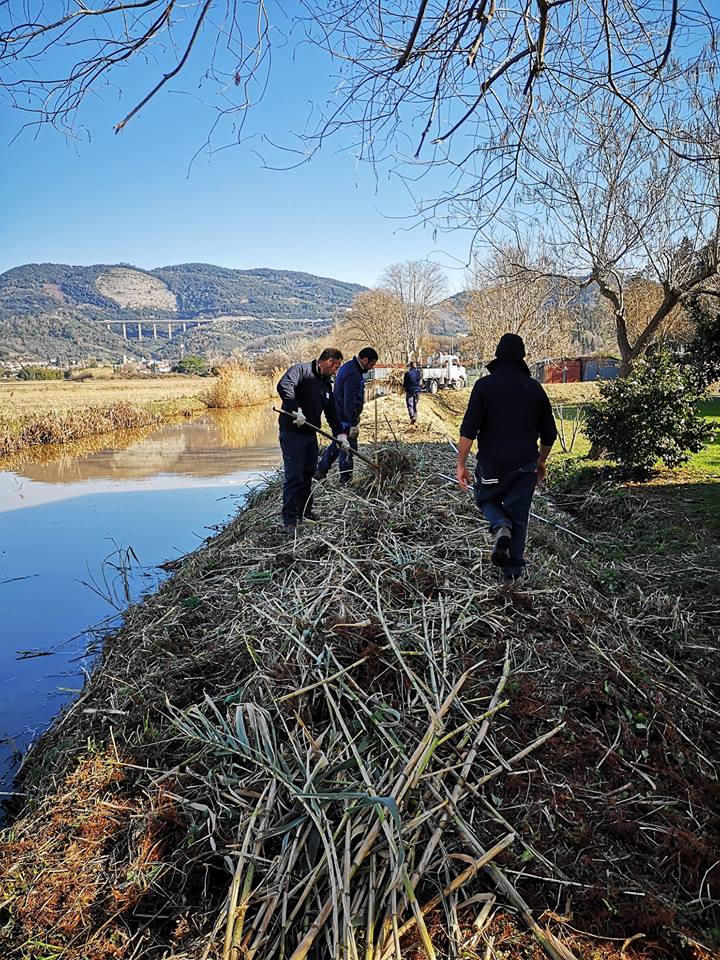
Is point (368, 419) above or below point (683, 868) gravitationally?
above

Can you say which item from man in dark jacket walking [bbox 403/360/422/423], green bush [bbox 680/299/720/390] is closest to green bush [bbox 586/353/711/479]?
green bush [bbox 680/299/720/390]

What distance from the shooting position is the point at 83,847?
9.16ft

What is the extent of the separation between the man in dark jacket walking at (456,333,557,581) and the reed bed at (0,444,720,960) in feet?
1.27

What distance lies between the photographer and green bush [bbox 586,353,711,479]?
9133 mm

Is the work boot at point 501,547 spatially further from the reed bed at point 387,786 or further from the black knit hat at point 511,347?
the black knit hat at point 511,347

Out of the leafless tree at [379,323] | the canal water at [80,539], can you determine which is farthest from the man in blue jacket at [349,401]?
the leafless tree at [379,323]

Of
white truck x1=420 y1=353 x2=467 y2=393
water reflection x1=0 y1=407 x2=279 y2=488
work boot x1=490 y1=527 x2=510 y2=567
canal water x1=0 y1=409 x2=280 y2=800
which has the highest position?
white truck x1=420 y1=353 x2=467 y2=393

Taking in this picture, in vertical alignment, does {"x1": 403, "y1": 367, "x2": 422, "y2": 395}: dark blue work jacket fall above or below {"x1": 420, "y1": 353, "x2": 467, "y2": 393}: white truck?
below

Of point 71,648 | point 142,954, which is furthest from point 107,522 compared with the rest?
point 142,954

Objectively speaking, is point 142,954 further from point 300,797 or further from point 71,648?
point 71,648

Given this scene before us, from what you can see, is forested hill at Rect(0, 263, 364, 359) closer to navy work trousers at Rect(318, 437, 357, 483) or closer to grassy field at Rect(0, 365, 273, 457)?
grassy field at Rect(0, 365, 273, 457)

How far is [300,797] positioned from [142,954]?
791 millimetres

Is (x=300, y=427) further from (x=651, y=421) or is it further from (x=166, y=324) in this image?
(x=166, y=324)

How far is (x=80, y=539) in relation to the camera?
360 inches
